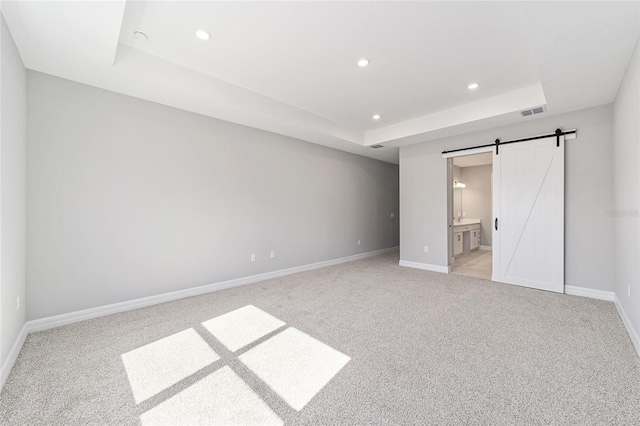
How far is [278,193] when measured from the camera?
16.0ft

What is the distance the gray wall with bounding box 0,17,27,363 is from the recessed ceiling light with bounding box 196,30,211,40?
1.30 meters

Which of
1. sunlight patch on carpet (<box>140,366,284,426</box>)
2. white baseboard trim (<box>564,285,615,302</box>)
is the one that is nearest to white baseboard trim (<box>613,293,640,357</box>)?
white baseboard trim (<box>564,285,615,302</box>)

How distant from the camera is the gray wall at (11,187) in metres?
1.97

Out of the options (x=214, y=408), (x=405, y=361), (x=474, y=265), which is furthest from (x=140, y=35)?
(x=474, y=265)

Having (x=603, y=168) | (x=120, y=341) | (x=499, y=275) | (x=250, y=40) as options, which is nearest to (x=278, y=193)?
(x=250, y=40)

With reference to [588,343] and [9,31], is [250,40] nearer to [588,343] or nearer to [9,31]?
[9,31]

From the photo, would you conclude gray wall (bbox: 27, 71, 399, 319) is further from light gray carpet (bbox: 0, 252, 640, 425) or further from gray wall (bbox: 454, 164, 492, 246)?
gray wall (bbox: 454, 164, 492, 246)

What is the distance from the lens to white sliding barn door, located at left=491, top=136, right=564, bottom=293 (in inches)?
152

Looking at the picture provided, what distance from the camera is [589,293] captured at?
3613 mm

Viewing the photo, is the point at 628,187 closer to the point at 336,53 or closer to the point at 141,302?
the point at 336,53

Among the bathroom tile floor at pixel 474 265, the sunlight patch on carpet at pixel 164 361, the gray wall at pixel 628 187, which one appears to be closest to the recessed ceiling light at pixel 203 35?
the sunlight patch on carpet at pixel 164 361

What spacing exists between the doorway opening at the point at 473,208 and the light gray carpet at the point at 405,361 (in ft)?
10.4

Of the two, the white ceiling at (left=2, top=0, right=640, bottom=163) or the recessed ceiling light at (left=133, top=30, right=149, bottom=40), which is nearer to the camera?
the white ceiling at (left=2, top=0, right=640, bottom=163)

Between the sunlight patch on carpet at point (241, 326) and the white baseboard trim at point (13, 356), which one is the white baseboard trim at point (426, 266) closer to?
the sunlight patch on carpet at point (241, 326)
